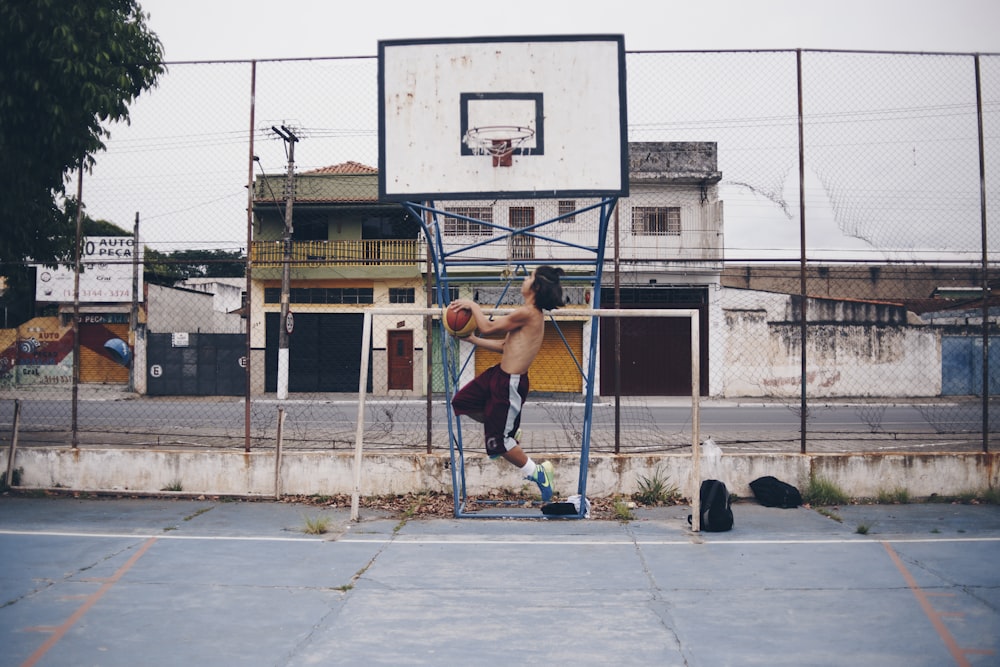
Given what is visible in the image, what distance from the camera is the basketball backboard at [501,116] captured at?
7367 mm

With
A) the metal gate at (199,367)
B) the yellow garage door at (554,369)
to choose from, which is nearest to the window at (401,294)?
the metal gate at (199,367)

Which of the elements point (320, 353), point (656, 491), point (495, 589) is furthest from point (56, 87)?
point (320, 353)

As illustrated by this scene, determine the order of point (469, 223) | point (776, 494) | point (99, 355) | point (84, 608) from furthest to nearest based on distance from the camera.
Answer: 1. point (99, 355)
2. point (469, 223)
3. point (776, 494)
4. point (84, 608)

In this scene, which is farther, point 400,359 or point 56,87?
point 400,359

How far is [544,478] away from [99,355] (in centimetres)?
2861

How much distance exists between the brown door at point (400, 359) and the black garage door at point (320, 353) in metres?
0.90

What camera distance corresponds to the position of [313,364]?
741 inches

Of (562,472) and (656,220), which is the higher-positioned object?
(656,220)

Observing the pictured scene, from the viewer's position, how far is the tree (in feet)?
26.8

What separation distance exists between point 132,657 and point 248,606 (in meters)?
0.97

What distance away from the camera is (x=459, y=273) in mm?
15242

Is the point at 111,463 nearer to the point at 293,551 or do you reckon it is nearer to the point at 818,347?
the point at 293,551

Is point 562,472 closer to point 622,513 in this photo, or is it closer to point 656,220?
point 622,513

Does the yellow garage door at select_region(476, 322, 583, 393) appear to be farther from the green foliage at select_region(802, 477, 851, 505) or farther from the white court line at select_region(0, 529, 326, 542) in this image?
the white court line at select_region(0, 529, 326, 542)
